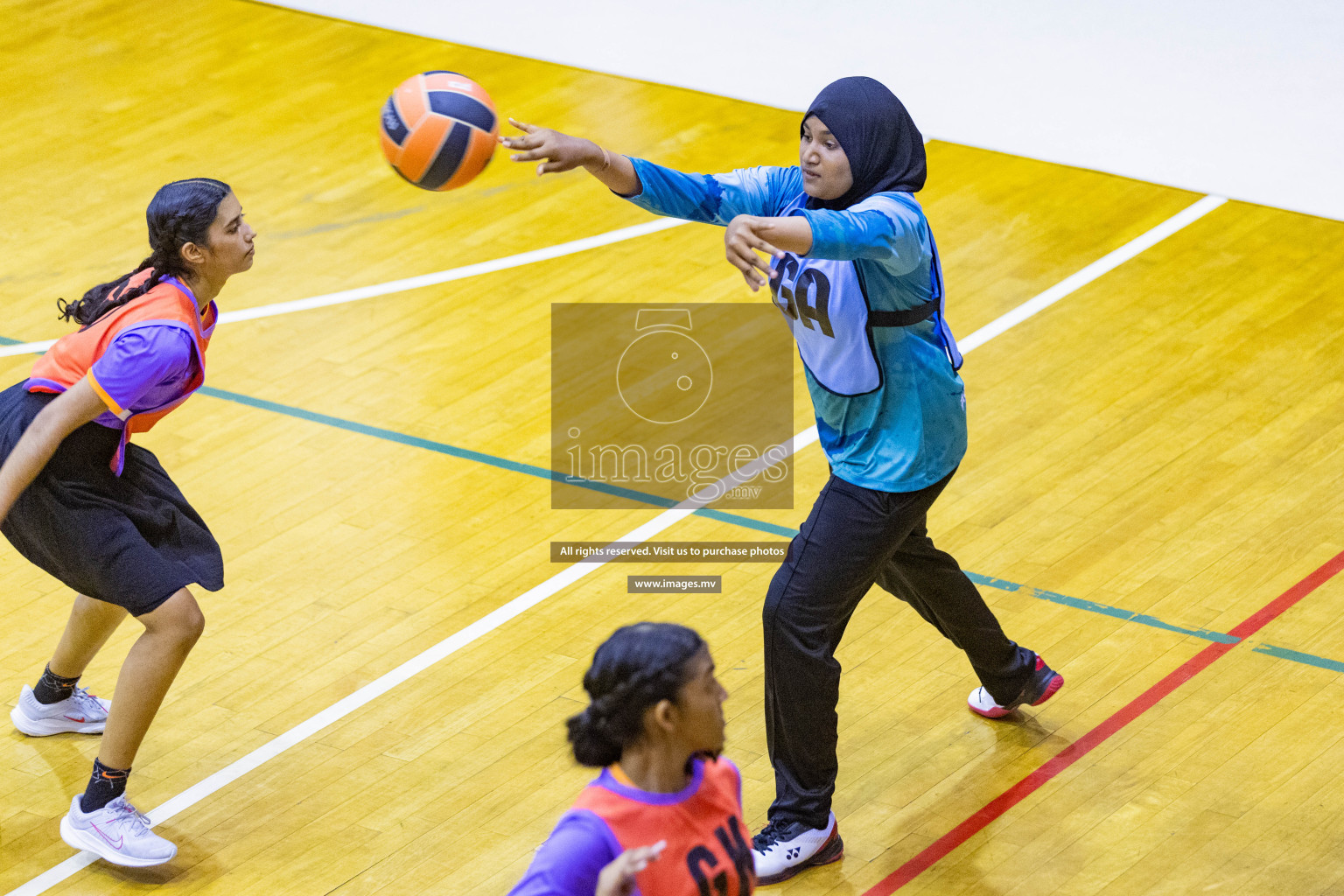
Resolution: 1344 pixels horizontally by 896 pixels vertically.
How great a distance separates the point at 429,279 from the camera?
880cm

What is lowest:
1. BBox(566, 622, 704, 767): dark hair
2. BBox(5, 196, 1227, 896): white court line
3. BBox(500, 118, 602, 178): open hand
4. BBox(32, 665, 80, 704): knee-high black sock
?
BBox(5, 196, 1227, 896): white court line

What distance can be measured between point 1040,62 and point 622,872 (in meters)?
9.23

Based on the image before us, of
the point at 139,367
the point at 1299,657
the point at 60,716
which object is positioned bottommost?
the point at 60,716

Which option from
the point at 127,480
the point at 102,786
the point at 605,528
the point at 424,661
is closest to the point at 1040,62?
the point at 605,528

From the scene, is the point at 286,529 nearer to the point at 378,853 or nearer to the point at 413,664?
the point at 413,664

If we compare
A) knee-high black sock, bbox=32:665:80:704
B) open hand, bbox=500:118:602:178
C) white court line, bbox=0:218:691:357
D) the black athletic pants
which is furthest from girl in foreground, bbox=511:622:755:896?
white court line, bbox=0:218:691:357

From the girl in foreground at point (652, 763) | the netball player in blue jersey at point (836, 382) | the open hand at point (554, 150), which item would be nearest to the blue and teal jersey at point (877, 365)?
the netball player in blue jersey at point (836, 382)

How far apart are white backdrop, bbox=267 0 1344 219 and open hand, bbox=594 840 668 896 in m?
7.66

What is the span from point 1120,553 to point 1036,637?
68 cm

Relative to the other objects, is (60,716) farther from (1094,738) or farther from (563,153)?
(1094,738)

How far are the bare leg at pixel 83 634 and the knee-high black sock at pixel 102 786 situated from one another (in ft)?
1.75

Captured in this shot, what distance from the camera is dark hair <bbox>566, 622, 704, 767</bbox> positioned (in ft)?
10.3

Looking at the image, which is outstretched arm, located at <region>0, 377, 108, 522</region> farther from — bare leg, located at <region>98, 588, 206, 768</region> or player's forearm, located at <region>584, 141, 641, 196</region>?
player's forearm, located at <region>584, 141, 641, 196</region>

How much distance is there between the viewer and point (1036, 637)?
236 inches
